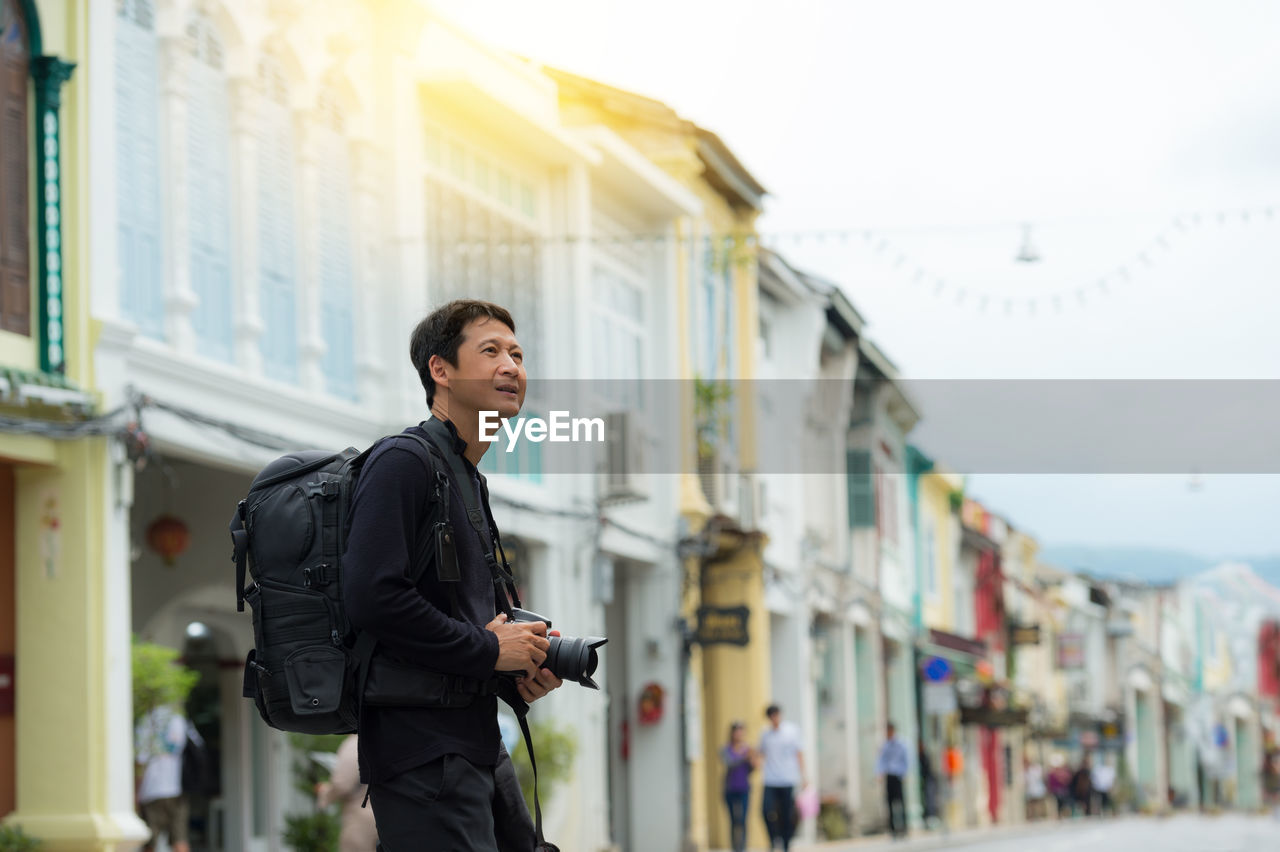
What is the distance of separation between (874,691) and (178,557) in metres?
20.2

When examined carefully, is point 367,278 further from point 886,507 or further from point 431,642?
point 886,507

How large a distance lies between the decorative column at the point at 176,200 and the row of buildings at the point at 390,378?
0.03 m

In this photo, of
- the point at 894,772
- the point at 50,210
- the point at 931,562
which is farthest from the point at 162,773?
the point at 931,562

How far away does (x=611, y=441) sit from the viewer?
22.1 meters

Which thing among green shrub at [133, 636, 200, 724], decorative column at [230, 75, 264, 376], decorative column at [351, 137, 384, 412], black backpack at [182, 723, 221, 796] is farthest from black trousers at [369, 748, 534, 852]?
decorative column at [351, 137, 384, 412]

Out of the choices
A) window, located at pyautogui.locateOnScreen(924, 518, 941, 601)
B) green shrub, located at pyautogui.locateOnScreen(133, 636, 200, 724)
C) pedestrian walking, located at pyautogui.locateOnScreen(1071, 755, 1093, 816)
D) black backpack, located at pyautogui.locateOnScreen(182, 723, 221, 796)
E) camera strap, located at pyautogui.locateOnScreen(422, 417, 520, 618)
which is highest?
window, located at pyautogui.locateOnScreen(924, 518, 941, 601)

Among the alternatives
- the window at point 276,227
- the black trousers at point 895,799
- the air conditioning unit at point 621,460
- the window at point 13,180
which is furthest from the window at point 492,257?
the black trousers at point 895,799

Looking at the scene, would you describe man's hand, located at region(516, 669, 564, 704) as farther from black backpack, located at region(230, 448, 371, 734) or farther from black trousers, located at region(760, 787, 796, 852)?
black trousers, located at region(760, 787, 796, 852)

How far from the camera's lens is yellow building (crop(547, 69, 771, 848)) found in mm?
24641

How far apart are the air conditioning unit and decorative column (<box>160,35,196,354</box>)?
7641 millimetres

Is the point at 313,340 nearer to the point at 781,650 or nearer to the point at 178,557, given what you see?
the point at 178,557

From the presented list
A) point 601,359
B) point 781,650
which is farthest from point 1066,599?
point 601,359

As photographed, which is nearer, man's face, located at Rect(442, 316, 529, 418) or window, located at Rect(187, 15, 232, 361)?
man's face, located at Rect(442, 316, 529, 418)

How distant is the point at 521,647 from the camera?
418 centimetres
